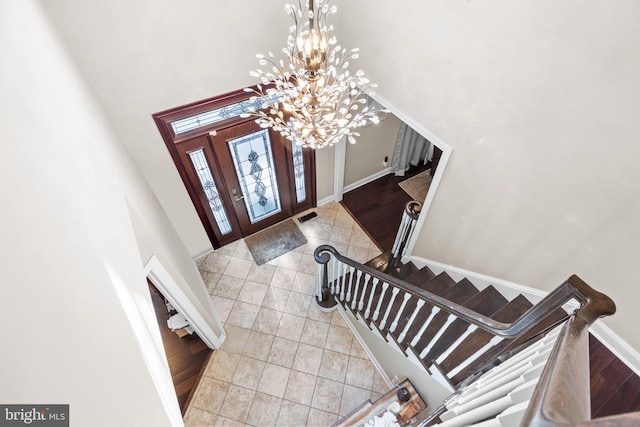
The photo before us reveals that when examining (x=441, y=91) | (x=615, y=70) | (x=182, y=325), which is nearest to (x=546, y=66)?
(x=615, y=70)

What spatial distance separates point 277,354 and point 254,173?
92.6 inches

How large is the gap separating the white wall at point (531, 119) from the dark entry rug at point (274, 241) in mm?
2371

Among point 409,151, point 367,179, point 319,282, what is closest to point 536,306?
point 319,282

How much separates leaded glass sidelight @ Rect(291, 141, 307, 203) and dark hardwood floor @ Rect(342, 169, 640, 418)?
0.77m

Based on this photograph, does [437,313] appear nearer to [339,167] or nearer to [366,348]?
[366,348]

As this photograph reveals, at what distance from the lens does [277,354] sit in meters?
3.84

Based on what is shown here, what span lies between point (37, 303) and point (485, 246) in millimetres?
3372

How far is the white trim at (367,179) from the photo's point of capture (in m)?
5.69

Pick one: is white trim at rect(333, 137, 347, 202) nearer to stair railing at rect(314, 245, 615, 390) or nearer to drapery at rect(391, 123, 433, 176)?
drapery at rect(391, 123, 433, 176)

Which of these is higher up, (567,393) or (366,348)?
(567,393)

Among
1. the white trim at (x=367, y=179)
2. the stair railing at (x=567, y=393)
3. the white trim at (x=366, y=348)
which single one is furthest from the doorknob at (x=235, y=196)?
the stair railing at (x=567, y=393)

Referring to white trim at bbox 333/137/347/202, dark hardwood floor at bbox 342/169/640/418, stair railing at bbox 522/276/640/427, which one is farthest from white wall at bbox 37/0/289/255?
stair railing at bbox 522/276/640/427

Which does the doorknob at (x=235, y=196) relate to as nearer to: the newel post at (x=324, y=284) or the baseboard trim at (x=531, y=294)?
the newel post at (x=324, y=284)

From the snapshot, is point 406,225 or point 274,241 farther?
point 274,241
